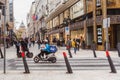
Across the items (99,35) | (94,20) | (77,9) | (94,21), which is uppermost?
(77,9)

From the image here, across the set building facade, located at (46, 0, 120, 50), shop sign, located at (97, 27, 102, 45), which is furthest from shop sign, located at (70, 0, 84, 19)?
shop sign, located at (97, 27, 102, 45)

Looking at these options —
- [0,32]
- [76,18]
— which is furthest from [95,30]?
[0,32]

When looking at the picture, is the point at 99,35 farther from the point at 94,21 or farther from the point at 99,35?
the point at 94,21

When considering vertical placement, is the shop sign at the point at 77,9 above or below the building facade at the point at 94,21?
above

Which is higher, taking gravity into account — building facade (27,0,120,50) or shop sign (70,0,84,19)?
shop sign (70,0,84,19)

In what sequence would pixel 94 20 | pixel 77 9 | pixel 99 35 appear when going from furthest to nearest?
pixel 77 9 < pixel 94 20 < pixel 99 35

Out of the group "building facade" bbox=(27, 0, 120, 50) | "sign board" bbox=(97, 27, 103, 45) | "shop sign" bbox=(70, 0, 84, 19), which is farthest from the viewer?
"shop sign" bbox=(70, 0, 84, 19)

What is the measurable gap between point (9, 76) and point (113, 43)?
1115 inches

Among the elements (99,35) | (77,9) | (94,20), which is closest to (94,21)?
(94,20)

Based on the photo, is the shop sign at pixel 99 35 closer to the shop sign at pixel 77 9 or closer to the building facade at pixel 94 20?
the building facade at pixel 94 20

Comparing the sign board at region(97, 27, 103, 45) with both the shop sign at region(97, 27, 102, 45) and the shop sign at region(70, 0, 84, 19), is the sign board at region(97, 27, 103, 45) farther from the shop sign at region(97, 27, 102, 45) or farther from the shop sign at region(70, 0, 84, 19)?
the shop sign at region(70, 0, 84, 19)

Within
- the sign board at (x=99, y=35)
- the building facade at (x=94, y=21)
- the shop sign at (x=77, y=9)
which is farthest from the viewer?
the shop sign at (x=77, y=9)

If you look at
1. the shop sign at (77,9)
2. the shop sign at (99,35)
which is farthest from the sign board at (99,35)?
the shop sign at (77,9)

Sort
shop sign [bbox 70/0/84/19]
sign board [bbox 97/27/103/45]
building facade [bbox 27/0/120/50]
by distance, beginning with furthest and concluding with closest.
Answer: shop sign [bbox 70/0/84/19], sign board [bbox 97/27/103/45], building facade [bbox 27/0/120/50]
